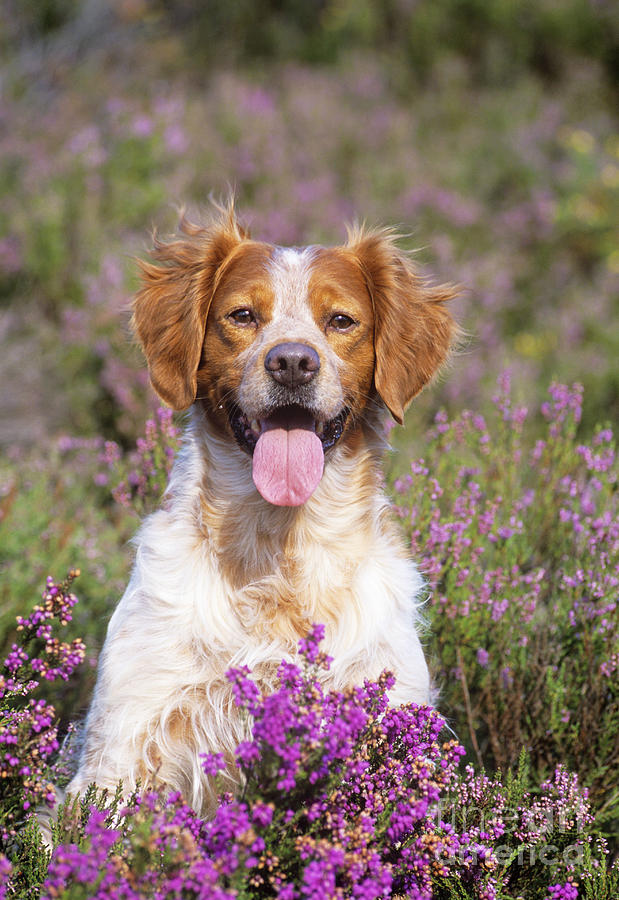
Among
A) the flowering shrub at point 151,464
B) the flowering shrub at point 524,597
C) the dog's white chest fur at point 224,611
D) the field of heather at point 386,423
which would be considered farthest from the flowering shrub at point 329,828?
the flowering shrub at point 151,464

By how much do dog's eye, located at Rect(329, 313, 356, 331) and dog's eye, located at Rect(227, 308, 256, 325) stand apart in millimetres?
261

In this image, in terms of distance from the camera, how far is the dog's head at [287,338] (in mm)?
2574

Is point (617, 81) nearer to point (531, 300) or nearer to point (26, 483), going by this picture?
point (531, 300)

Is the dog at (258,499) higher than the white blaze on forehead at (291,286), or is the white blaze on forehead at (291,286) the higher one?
the white blaze on forehead at (291,286)

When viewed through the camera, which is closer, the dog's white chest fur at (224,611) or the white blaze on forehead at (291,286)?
the dog's white chest fur at (224,611)

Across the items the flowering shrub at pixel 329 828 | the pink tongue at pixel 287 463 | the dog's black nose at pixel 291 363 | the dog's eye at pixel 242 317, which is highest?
the dog's eye at pixel 242 317

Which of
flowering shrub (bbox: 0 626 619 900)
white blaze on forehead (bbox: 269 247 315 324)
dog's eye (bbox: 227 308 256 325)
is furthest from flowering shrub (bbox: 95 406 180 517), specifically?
flowering shrub (bbox: 0 626 619 900)

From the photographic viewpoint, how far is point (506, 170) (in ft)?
31.2

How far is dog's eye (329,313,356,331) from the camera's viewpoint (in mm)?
2861

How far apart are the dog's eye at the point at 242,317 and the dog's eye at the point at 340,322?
0.86 feet

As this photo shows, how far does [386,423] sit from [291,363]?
65 cm

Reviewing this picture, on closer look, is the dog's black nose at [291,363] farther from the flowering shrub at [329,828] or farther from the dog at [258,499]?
the flowering shrub at [329,828]

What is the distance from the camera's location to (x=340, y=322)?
9.41 ft

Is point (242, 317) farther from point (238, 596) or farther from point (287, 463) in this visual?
point (238, 596)
